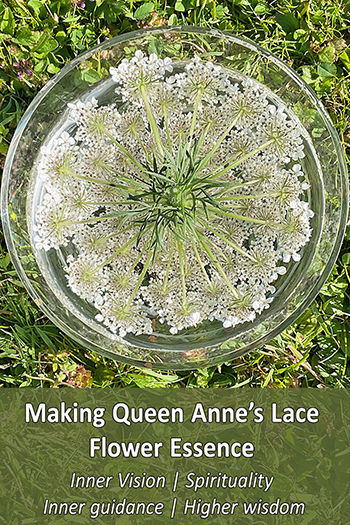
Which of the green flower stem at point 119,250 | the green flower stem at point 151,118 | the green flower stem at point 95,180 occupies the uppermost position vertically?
the green flower stem at point 151,118

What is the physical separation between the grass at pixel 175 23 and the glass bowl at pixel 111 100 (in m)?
0.18

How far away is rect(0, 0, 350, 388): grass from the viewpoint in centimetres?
119

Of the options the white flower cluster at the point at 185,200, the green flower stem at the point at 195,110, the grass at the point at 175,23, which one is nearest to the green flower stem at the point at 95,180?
the white flower cluster at the point at 185,200

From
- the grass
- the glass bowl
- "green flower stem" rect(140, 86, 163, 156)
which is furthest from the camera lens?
the grass

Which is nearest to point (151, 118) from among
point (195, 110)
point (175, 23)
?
point (195, 110)

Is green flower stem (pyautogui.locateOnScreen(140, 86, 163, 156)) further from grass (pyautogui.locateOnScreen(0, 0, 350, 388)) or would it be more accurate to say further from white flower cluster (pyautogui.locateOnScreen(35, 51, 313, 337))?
grass (pyautogui.locateOnScreen(0, 0, 350, 388))

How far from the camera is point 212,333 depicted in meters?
1.05

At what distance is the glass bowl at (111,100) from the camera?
987 mm

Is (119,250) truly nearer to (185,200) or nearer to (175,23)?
(185,200)

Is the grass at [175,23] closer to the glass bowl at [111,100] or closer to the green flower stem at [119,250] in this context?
the glass bowl at [111,100]

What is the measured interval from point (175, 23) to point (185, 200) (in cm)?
60

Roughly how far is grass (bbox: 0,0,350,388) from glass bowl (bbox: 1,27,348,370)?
0.18 metres

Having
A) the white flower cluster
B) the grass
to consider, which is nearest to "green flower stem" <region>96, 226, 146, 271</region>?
the white flower cluster

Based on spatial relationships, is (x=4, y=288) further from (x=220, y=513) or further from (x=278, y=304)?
(x=220, y=513)
